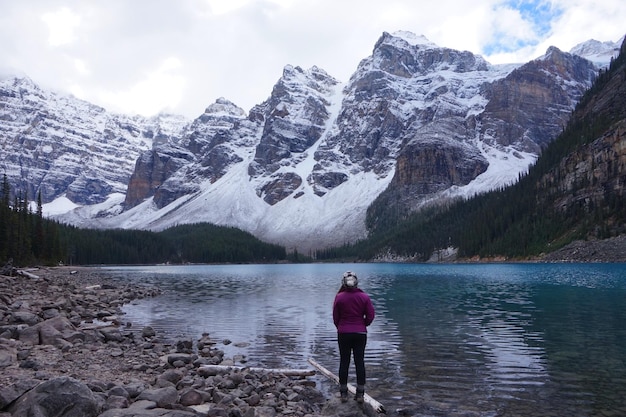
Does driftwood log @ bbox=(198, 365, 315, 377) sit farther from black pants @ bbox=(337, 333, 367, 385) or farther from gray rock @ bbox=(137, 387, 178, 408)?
gray rock @ bbox=(137, 387, 178, 408)

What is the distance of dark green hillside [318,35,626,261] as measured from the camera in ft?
435

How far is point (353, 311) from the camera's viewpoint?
14.3 m

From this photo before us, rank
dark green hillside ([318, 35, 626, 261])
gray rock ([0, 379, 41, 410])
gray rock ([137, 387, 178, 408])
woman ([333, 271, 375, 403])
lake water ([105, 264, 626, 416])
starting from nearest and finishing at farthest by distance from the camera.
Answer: gray rock ([0, 379, 41, 410]) → gray rock ([137, 387, 178, 408]) → woman ([333, 271, 375, 403]) → lake water ([105, 264, 626, 416]) → dark green hillside ([318, 35, 626, 261])

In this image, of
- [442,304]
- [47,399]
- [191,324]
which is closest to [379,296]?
[442,304]

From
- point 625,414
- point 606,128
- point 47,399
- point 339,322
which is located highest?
point 606,128

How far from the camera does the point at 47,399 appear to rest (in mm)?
10906

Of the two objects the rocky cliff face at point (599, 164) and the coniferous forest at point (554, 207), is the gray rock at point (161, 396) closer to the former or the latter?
the coniferous forest at point (554, 207)

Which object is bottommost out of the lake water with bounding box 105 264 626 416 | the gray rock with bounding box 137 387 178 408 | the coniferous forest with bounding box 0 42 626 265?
the lake water with bounding box 105 264 626 416

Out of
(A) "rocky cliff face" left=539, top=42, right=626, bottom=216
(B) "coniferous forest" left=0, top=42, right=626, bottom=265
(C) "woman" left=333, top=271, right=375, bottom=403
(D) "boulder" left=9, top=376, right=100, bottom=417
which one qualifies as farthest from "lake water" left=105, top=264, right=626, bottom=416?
(A) "rocky cliff face" left=539, top=42, right=626, bottom=216

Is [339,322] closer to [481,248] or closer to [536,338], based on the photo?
[536,338]

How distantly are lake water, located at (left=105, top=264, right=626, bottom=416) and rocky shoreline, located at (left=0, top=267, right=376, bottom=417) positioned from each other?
2004 millimetres

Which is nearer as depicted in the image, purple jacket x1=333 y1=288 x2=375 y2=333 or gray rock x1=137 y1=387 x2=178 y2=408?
gray rock x1=137 y1=387 x2=178 y2=408

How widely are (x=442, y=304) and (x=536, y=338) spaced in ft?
57.9

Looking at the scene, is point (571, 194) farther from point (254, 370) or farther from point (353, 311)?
point (353, 311)
